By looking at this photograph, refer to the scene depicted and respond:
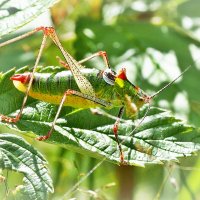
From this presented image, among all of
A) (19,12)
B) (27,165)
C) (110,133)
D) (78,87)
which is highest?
(19,12)

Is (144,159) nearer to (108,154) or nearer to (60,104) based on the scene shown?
(108,154)

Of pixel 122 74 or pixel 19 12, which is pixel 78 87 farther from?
pixel 19 12

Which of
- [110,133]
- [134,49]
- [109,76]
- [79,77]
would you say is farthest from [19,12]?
[134,49]

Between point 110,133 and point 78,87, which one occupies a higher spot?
point 78,87

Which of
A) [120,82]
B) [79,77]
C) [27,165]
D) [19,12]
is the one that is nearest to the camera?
[27,165]

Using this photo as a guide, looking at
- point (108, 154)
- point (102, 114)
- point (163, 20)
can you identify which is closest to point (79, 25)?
point (163, 20)

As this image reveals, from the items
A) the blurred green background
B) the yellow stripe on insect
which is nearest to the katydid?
the yellow stripe on insect

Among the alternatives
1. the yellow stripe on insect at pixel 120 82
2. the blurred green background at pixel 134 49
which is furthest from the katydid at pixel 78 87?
the blurred green background at pixel 134 49

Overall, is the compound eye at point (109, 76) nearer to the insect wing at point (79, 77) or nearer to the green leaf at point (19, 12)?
the insect wing at point (79, 77)
